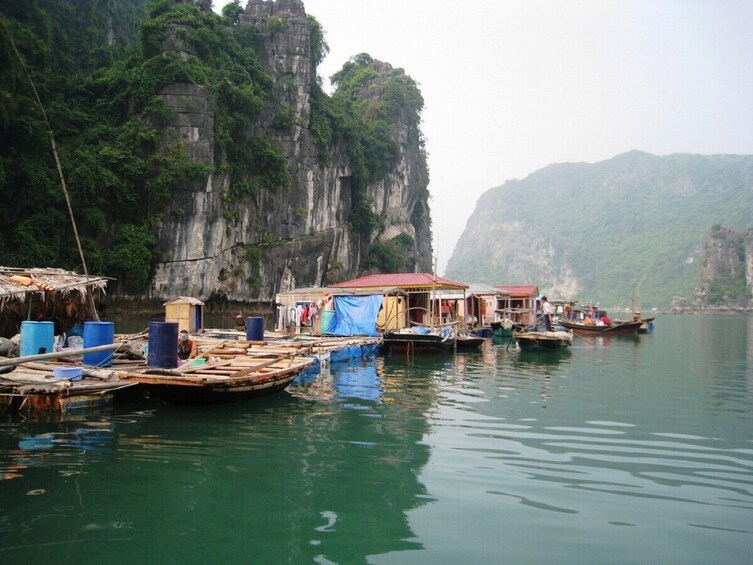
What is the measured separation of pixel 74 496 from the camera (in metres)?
5.04

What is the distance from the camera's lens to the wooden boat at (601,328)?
31.8 metres

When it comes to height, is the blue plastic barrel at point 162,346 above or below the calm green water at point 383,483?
above

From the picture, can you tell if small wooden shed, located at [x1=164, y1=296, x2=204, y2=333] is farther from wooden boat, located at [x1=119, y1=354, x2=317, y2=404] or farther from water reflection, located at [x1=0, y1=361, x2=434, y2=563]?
water reflection, located at [x1=0, y1=361, x2=434, y2=563]

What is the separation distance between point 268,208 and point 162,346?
29.8m

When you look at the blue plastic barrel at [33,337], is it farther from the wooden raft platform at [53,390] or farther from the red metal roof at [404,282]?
the red metal roof at [404,282]

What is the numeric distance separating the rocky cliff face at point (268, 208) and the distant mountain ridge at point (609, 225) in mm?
72409

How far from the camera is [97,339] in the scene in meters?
9.82

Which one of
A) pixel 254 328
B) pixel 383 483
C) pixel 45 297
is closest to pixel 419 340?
pixel 254 328

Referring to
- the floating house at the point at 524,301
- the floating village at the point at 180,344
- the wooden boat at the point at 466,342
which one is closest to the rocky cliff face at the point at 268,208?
the floating village at the point at 180,344

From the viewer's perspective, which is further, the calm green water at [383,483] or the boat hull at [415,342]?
the boat hull at [415,342]

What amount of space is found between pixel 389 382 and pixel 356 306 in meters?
7.34

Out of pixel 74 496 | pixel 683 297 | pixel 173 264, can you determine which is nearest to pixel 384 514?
pixel 74 496

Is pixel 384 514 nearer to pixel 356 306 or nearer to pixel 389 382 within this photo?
pixel 389 382

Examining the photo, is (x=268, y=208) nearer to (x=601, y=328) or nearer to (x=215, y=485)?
(x=601, y=328)
